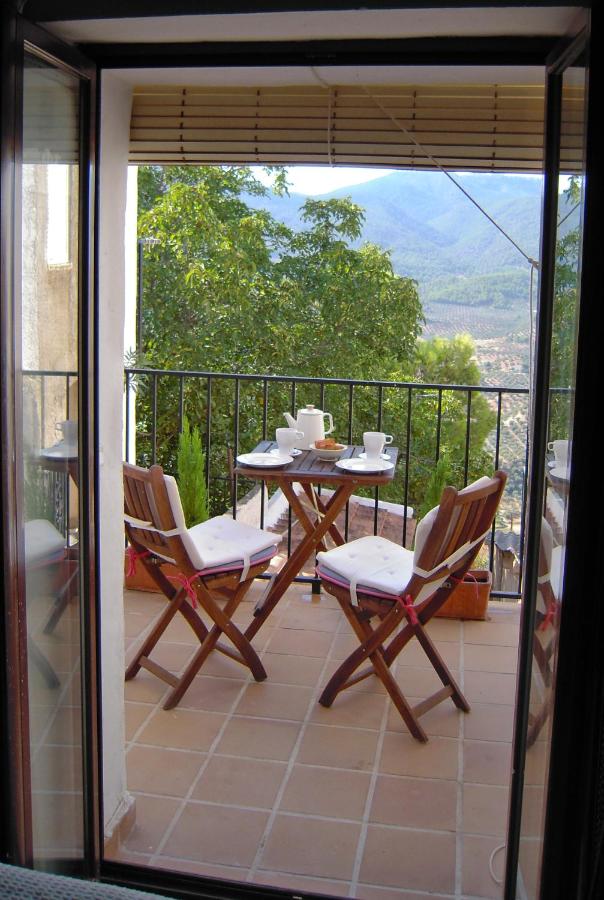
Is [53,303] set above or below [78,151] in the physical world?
below

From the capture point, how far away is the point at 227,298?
1097 centimetres

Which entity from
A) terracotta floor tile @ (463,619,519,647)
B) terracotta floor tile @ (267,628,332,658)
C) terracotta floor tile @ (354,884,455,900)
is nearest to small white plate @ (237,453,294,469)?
terracotta floor tile @ (267,628,332,658)

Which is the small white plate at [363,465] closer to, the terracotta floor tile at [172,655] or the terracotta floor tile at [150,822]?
the terracotta floor tile at [172,655]

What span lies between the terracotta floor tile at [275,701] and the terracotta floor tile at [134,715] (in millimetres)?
317

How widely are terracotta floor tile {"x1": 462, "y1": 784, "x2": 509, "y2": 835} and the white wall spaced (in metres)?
0.97

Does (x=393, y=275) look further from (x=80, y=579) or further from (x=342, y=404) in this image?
(x=80, y=579)

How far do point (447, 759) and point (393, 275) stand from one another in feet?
29.7

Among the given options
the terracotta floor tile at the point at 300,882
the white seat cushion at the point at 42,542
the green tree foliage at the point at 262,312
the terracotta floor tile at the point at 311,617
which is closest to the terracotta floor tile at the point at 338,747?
the terracotta floor tile at the point at 300,882

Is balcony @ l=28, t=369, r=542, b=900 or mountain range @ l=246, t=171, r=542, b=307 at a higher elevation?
mountain range @ l=246, t=171, r=542, b=307

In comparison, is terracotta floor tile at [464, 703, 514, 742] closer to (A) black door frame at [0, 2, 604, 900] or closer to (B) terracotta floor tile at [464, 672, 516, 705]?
(B) terracotta floor tile at [464, 672, 516, 705]

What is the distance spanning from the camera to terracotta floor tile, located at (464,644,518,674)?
3.63 meters

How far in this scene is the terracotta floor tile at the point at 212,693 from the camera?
3281 mm

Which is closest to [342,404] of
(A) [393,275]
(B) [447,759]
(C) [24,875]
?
(A) [393,275]

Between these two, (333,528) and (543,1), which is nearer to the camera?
(543,1)
